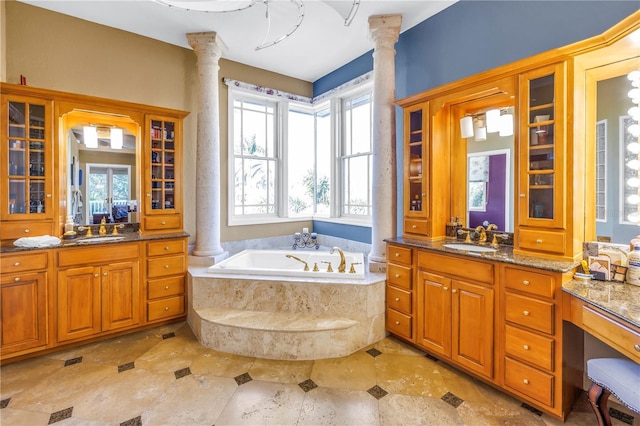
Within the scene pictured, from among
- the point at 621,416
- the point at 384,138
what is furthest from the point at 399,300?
the point at 384,138

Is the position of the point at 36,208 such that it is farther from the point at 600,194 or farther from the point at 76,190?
the point at 600,194

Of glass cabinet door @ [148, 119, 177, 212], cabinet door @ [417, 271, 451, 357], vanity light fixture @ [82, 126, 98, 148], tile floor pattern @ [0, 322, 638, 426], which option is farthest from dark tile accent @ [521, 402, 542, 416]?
vanity light fixture @ [82, 126, 98, 148]

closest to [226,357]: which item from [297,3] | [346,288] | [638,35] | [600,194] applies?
[346,288]

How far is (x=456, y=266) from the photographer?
86.5 inches

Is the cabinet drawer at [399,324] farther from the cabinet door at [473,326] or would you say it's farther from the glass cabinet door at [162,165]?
the glass cabinet door at [162,165]

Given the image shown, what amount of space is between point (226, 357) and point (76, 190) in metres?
2.23

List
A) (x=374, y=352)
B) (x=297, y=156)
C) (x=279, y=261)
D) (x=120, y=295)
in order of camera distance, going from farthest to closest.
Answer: (x=297, y=156) < (x=279, y=261) < (x=120, y=295) < (x=374, y=352)

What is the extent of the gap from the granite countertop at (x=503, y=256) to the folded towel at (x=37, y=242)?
9.40 feet

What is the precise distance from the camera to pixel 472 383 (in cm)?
211

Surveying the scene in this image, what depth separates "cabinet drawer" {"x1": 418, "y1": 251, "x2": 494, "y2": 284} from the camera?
203cm

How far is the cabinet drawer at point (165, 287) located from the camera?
290 centimetres

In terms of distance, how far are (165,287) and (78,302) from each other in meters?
0.68

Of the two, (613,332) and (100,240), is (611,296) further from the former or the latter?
(100,240)

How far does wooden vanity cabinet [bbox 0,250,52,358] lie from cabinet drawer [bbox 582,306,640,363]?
369 centimetres
